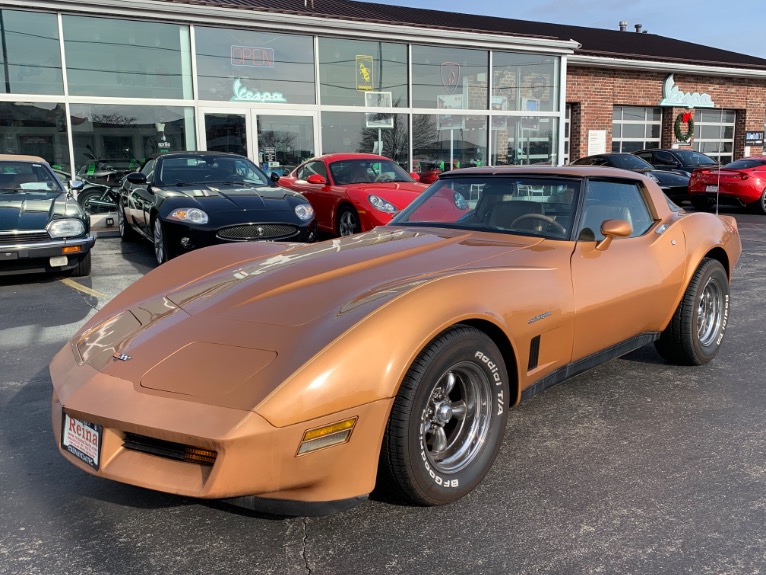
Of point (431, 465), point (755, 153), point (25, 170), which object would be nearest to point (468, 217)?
point (431, 465)

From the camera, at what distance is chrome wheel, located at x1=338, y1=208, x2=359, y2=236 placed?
9141mm

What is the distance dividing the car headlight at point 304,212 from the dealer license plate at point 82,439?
5407 millimetres

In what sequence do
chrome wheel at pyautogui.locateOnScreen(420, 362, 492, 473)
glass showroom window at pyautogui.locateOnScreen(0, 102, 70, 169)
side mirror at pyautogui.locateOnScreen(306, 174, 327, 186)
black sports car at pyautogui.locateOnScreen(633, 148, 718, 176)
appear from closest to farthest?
chrome wheel at pyautogui.locateOnScreen(420, 362, 492, 473), side mirror at pyautogui.locateOnScreen(306, 174, 327, 186), glass showroom window at pyautogui.locateOnScreen(0, 102, 70, 169), black sports car at pyautogui.locateOnScreen(633, 148, 718, 176)

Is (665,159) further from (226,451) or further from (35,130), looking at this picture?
(226,451)

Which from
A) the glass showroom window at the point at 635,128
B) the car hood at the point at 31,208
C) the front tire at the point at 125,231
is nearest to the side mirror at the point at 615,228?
the car hood at the point at 31,208

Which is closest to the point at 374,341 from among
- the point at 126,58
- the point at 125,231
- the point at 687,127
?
the point at 125,231

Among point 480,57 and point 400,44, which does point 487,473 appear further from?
point 480,57

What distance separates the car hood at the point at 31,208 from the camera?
714 centimetres

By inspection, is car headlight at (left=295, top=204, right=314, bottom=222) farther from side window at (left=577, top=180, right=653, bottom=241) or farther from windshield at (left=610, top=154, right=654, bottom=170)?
windshield at (left=610, top=154, right=654, bottom=170)

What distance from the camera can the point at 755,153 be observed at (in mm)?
24797

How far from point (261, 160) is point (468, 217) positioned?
11.0 meters

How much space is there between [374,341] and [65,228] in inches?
244

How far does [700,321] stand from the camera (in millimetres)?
4422

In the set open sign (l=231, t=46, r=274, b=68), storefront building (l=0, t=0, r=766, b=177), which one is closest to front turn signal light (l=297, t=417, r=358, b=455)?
storefront building (l=0, t=0, r=766, b=177)
